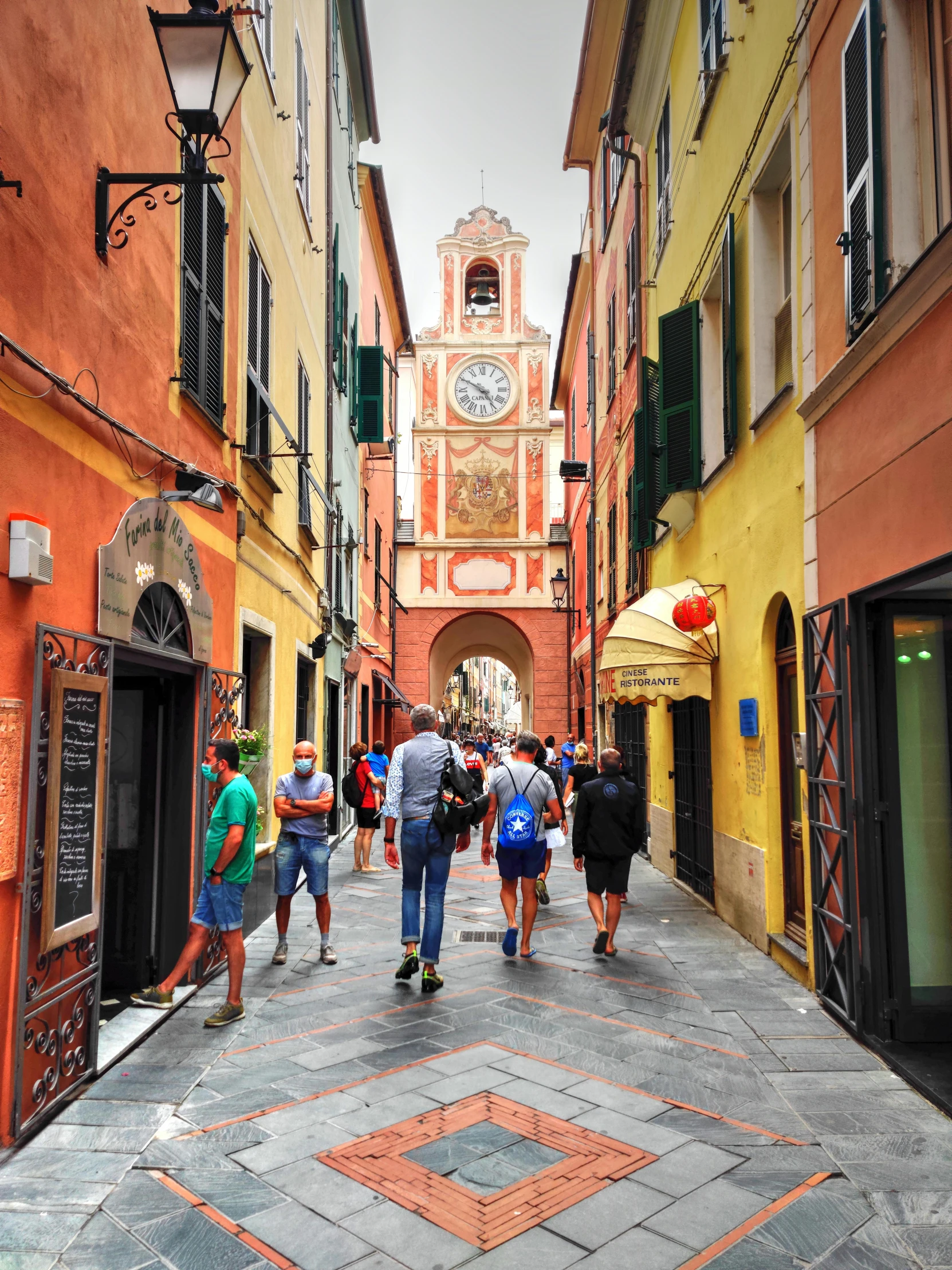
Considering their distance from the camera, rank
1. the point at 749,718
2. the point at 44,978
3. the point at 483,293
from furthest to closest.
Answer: the point at 483,293 < the point at 749,718 < the point at 44,978

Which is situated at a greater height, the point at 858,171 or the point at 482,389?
the point at 482,389

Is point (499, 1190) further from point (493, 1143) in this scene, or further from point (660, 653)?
point (660, 653)

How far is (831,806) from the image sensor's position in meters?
5.96

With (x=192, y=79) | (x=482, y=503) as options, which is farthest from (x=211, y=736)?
(x=482, y=503)

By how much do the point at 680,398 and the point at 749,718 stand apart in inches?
143

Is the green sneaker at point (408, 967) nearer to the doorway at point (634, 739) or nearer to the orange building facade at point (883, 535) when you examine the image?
the orange building facade at point (883, 535)

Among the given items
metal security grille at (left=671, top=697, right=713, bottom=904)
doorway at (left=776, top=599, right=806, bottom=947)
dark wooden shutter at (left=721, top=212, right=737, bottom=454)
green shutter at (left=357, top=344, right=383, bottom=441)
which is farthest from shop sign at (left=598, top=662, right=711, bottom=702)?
green shutter at (left=357, top=344, right=383, bottom=441)

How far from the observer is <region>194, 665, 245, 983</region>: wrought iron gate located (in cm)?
669

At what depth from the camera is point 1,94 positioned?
379cm

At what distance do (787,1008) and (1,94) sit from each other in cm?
596

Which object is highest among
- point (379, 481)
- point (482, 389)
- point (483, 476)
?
point (482, 389)

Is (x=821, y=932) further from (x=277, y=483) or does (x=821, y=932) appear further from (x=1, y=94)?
(x=277, y=483)

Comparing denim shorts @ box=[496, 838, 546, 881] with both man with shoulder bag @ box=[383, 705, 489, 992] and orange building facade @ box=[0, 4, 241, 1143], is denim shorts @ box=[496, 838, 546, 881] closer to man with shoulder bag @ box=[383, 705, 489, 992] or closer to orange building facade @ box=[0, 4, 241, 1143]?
man with shoulder bag @ box=[383, 705, 489, 992]

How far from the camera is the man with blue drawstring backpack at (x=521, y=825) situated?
24.2 ft
